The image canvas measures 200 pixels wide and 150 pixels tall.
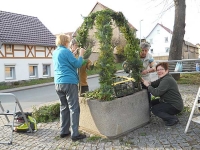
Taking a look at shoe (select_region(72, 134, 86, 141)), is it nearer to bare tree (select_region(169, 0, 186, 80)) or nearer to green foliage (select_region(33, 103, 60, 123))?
green foliage (select_region(33, 103, 60, 123))

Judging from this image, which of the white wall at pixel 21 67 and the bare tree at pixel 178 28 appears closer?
the bare tree at pixel 178 28

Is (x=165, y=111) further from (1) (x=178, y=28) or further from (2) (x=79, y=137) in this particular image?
(1) (x=178, y=28)

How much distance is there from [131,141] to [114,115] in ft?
1.74

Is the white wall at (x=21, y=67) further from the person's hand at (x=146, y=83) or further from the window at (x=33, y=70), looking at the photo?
the person's hand at (x=146, y=83)

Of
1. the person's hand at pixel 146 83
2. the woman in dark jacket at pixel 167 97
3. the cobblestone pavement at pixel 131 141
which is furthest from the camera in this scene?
the person's hand at pixel 146 83

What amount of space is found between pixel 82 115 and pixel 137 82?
4.48 ft

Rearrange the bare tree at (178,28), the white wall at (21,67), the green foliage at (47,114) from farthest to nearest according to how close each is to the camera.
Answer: the white wall at (21,67) → the bare tree at (178,28) → the green foliage at (47,114)

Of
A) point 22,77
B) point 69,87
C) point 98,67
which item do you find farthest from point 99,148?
point 22,77

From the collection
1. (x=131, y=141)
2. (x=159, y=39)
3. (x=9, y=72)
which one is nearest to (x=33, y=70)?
(x=9, y=72)

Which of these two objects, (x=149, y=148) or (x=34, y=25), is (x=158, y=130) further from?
(x=34, y=25)

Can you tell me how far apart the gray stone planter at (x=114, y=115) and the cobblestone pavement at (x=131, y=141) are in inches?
5.4

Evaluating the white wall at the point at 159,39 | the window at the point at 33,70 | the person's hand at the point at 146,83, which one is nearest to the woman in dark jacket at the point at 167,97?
the person's hand at the point at 146,83

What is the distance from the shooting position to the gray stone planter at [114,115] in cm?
402

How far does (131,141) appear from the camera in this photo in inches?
155
